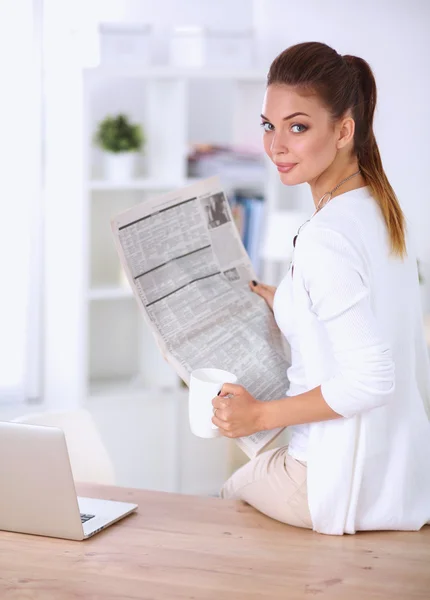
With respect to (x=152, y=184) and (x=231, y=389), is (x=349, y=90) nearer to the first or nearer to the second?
(x=231, y=389)

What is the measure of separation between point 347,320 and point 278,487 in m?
0.42

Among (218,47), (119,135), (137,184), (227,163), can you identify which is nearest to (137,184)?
(137,184)

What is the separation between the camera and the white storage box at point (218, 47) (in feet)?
12.1

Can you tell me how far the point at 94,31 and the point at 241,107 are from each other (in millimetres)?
697

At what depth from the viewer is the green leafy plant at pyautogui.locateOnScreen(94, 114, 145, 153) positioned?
367 cm

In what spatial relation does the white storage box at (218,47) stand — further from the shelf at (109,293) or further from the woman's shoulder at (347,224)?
the woman's shoulder at (347,224)

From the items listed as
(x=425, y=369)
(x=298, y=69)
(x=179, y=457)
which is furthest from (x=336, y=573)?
(x=179, y=457)

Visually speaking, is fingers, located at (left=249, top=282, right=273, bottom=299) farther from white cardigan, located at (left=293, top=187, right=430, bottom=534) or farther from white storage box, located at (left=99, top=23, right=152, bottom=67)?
white storage box, located at (left=99, top=23, right=152, bottom=67)

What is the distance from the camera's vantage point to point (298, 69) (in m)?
1.65

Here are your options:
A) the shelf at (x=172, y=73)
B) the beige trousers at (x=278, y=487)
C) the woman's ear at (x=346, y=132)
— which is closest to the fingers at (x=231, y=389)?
the beige trousers at (x=278, y=487)

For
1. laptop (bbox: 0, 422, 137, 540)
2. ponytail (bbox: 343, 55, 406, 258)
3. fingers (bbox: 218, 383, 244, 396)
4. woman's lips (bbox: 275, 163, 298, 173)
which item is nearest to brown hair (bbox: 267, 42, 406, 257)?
ponytail (bbox: 343, 55, 406, 258)

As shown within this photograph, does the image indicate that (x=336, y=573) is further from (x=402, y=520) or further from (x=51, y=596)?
(x=51, y=596)

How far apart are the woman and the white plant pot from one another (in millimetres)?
2033

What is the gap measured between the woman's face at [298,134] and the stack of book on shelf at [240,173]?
210 cm
